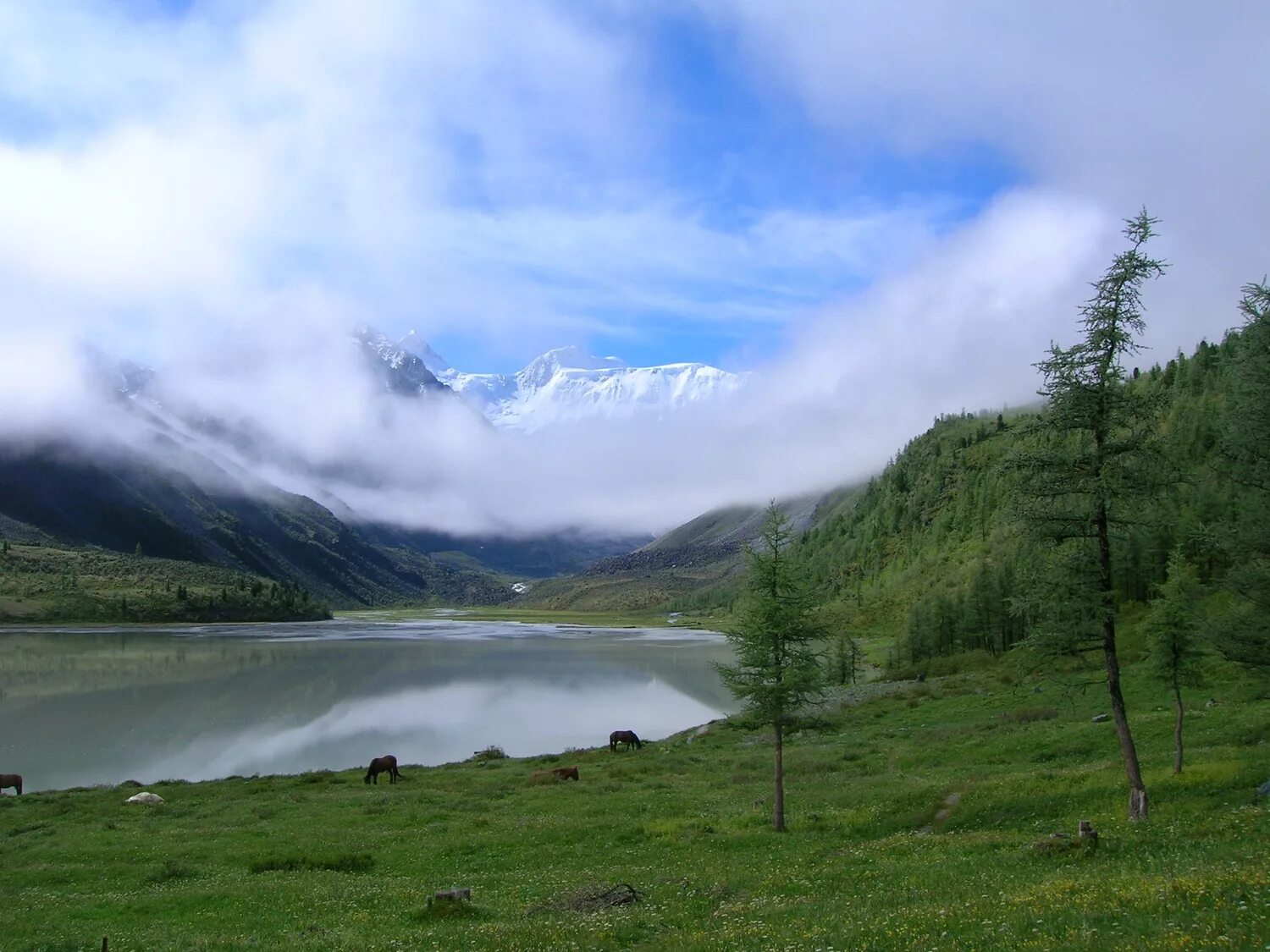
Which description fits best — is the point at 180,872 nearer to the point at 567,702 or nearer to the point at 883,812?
the point at 883,812

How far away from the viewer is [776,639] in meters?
30.9

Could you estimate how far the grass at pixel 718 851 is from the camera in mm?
14375

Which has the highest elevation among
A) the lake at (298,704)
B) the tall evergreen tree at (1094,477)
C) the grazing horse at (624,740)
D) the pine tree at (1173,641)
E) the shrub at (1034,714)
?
the tall evergreen tree at (1094,477)

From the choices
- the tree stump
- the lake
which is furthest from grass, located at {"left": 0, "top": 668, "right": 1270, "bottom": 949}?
the lake

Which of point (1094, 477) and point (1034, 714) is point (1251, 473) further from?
point (1034, 714)

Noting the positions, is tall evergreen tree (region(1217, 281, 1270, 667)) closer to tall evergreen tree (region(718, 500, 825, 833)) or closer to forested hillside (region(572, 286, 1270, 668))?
forested hillside (region(572, 286, 1270, 668))

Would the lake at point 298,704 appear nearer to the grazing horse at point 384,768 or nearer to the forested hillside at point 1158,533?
the grazing horse at point 384,768

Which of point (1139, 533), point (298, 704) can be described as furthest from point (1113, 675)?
point (298, 704)

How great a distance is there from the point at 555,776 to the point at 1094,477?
37.2 metres

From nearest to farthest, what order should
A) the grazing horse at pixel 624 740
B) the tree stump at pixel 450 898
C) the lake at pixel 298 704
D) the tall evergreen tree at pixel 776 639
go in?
the tree stump at pixel 450 898 < the tall evergreen tree at pixel 776 639 < the grazing horse at pixel 624 740 < the lake at pixel 298 704

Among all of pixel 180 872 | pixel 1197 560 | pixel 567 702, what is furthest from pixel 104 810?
pixel 1197 560

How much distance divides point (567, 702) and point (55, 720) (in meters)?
52.2

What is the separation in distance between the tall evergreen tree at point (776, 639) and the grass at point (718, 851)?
218 cm

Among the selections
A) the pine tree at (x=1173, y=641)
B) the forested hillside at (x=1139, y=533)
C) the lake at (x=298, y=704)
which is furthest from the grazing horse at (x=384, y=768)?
the pine tree at (x=1173, y=641)
